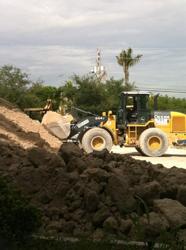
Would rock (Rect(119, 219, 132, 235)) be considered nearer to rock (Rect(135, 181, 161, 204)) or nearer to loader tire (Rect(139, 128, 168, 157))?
rock (Rect(135, 181, 161, 204))

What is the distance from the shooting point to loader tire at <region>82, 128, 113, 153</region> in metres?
27.5

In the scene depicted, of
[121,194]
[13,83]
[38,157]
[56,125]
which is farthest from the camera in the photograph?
[13,83]

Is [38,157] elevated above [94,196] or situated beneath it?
elevated above

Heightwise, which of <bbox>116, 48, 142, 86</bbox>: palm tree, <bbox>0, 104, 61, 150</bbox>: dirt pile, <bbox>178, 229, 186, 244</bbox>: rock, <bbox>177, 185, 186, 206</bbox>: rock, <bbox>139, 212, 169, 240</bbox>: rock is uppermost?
<bbox>116, 48, 142, 86</bbox>: palm tree

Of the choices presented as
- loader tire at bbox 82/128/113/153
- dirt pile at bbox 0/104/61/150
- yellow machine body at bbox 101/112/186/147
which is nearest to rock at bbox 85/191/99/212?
dirt pile at bbox 0/104/61/150

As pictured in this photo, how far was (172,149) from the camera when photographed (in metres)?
35.9

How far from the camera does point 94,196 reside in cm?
806

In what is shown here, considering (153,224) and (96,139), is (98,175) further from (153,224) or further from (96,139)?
(96,139)

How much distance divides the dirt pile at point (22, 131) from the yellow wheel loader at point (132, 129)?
10.4 ft

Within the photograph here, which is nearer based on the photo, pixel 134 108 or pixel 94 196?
pixel 94 196

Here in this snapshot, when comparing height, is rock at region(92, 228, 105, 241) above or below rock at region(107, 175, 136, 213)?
below

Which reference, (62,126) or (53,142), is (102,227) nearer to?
(53,142)

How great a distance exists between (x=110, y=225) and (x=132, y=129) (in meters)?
20.6

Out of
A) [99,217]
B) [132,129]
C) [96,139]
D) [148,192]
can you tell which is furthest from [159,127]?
[99,217]
